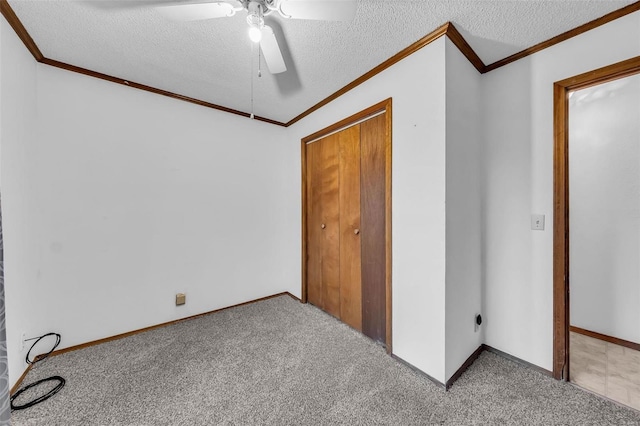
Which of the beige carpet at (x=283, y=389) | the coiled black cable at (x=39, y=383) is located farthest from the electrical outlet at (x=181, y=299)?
the coiled black cable at (x=39, y=383)

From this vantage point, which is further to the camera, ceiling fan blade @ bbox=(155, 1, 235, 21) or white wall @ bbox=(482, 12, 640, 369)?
white wall @ bbox=(482, 12, 640, 369)

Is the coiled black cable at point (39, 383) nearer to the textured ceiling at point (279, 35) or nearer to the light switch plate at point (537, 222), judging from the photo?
the textured ceiling at point (279, 35)

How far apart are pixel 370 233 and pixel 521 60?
1666mm

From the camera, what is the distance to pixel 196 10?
1.18m

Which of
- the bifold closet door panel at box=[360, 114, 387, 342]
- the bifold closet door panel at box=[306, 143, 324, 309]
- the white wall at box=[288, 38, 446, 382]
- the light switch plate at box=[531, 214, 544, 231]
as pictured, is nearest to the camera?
the white wall at box=[288, 38, 446, 382]

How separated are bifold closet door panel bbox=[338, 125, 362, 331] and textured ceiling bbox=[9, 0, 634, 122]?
58 cm

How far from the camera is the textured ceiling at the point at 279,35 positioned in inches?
54.4

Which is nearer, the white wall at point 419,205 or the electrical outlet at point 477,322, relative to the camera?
the white wall at point 419,205

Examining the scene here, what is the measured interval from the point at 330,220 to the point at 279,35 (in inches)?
63.7

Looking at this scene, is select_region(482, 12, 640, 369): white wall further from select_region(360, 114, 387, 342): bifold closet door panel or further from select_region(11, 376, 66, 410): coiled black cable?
select_region(11, 376, 66, 410): coiled black cable

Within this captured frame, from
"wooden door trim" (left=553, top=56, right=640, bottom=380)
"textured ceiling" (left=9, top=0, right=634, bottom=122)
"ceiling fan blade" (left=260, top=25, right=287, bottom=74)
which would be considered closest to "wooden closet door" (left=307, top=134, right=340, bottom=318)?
"textured ceiling" (left=9, top=0, right=634, bottom=122)

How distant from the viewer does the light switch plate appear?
169 centimetres

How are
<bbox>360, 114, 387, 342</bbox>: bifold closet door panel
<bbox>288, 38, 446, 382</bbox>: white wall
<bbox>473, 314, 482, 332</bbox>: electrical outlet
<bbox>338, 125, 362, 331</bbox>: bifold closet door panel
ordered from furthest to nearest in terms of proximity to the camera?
<bbox>338, 125, 362, 331</bbox>: bifold closet door panel < <bbox>360, 114, 387, 342</bbox>: bifold closet door panel < <bbox>473, 314, 482, 332</bbox>: electrical outlet < <bbox>288, 38, 446, 382</bbox>: white wall

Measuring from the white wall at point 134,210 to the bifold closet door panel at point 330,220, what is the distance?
51cm
